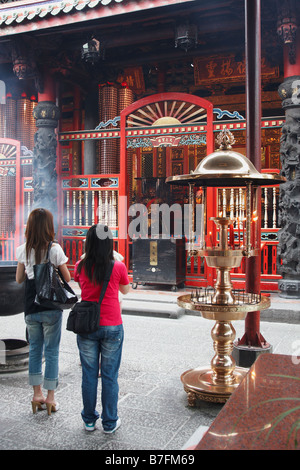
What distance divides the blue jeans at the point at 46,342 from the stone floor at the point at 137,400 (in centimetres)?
28

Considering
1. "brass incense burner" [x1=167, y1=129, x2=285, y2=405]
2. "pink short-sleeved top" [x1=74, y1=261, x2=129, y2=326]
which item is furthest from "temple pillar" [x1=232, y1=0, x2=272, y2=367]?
"pink short-sleeved top" [x1=74, y1=261, x2=129, y2=326]

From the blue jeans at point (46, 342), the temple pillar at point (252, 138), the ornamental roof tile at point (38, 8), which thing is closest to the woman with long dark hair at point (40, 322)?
the blue jeans at point (46, 342)

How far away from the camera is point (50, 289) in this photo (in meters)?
3.61

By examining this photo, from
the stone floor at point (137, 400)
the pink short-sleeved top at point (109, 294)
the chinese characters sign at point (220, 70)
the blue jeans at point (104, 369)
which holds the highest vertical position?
the chinese characters sign at point (220, 70)

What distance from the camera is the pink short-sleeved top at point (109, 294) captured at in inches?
129

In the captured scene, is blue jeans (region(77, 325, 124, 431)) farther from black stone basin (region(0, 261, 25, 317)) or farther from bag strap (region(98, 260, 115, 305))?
black stone basin (region(0, 261, 25, 317))

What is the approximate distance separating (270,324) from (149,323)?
1837mm

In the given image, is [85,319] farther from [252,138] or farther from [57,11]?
[57,11]

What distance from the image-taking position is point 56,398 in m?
3.96

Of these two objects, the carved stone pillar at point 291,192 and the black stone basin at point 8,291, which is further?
the carved stone pillar at point 291,192

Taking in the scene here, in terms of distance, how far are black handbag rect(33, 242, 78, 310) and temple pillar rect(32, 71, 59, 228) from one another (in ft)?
20.4

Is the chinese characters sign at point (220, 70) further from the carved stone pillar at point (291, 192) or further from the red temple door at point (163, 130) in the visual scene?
the carved stone pillar at point (291, 192)

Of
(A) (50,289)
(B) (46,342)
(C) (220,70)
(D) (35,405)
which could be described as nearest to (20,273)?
(A) (50,289)
